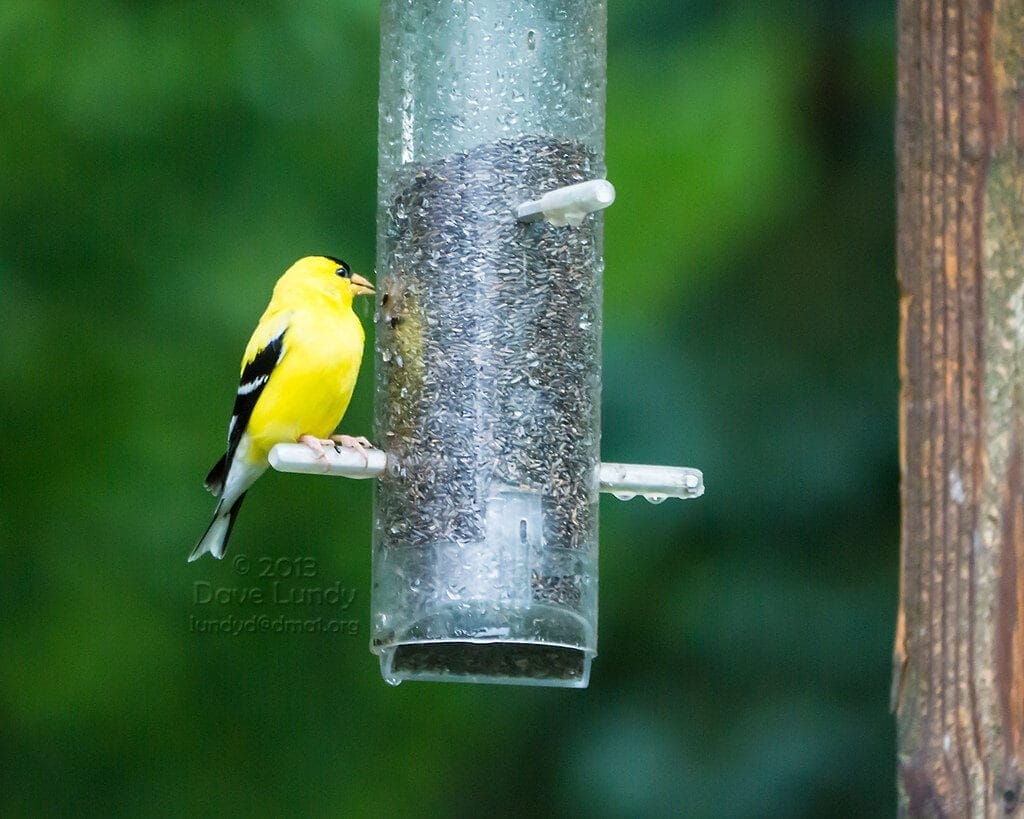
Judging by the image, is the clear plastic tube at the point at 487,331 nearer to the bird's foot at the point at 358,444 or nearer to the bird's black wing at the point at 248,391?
the bird's foot at the point at 358,444

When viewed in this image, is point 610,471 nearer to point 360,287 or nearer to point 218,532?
point 360,287

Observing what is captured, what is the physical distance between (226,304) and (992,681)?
12.0 ft

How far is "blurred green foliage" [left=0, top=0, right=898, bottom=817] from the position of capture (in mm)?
4957

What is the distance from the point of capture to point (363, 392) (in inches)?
202

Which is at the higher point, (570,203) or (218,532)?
(570,203)

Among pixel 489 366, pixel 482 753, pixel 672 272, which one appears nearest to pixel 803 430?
pixel 672 272

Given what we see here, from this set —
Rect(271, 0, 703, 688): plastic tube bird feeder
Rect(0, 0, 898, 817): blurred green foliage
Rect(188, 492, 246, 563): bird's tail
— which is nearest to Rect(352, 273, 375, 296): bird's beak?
Rect(271, 0, 703, 688): plastic tube bird feeder

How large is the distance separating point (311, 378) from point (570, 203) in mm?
1070

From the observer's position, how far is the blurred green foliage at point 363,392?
4957 mm

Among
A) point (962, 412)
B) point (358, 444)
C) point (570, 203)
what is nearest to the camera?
point (962, 412)

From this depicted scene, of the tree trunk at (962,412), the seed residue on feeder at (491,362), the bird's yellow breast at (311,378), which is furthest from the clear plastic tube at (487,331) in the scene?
the tree trunk at (962,412)

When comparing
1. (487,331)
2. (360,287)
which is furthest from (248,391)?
(487,331)

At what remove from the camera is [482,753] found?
18.1 feet

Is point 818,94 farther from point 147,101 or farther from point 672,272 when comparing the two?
point 147,101
